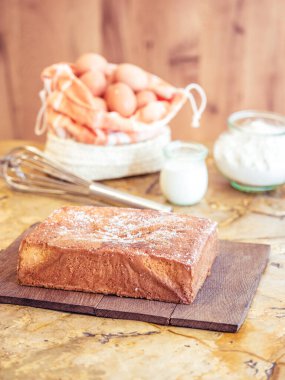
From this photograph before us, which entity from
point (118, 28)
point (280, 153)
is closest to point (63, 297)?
point (280, 153)

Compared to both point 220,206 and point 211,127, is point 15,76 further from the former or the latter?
point 220,206

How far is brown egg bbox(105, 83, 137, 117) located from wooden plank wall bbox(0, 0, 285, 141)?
63cm

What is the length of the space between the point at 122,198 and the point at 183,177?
0.45 ft

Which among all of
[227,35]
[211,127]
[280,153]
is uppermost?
[227,35]

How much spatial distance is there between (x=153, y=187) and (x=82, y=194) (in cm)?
17

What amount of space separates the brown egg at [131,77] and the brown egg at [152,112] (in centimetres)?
5

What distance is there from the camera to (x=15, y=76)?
220 cm

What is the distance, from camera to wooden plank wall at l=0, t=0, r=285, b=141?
2133mm

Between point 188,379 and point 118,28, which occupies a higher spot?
point 118,28

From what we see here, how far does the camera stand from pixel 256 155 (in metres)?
1.53

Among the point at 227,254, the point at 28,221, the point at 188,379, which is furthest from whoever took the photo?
the point at 28,221

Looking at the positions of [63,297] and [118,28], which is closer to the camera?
[63,297]

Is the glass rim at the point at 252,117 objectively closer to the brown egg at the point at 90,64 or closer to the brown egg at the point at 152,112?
the brown egg at the point at 152,112

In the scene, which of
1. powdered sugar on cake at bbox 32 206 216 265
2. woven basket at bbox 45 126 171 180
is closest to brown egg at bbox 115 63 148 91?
woven basket at bbox 45 126 171 180
